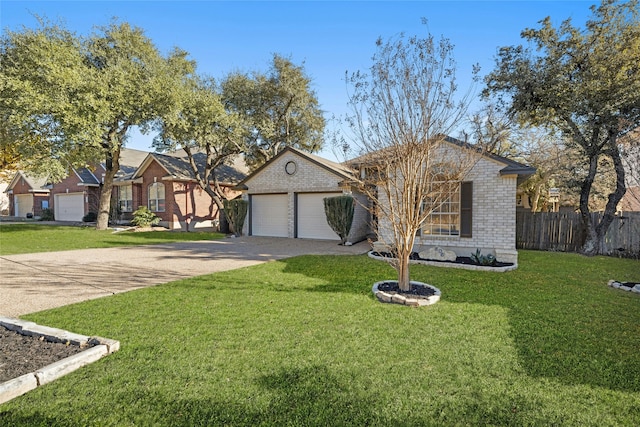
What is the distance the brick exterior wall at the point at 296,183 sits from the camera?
1494 centimetres

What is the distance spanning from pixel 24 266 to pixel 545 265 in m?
14.2

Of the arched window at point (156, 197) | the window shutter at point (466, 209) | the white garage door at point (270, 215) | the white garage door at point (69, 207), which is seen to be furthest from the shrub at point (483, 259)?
the white garage door at point (69, 207)

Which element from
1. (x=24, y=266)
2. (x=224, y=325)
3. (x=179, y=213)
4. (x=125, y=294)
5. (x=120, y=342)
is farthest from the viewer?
(x=179, y=213)

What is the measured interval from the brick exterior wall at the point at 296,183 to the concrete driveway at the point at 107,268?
2.09 m

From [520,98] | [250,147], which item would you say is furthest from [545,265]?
[250,147]

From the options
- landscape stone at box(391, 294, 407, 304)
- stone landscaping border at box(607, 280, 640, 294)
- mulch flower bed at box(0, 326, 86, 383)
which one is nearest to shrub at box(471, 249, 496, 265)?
stone landscaping border at box(607, 280, 640, 294)

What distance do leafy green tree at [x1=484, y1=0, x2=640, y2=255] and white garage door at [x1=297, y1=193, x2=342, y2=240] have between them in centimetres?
843

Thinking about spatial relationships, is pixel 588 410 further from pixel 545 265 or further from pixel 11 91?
pixel 11 91

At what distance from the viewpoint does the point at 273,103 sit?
72.7 feet

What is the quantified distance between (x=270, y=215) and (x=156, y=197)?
34.4ft

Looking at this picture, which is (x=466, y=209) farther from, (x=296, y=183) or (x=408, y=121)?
(x=296, y=183)

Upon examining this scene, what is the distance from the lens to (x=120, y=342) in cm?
381

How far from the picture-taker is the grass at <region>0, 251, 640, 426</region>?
2590mm

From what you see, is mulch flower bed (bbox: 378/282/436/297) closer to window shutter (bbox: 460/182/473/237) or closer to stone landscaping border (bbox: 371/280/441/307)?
stone landscaping border (bbox: 371/280/441/307)
